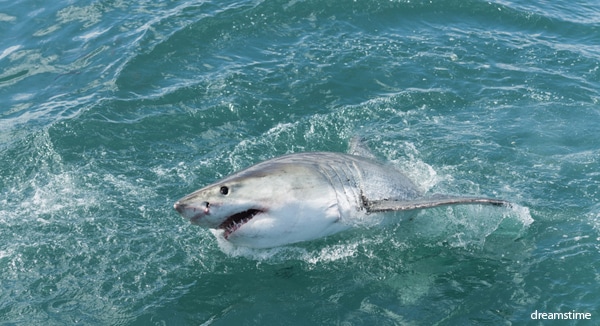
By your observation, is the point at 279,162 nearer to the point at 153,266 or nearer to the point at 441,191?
the point at 153,266

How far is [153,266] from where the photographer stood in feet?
30.7

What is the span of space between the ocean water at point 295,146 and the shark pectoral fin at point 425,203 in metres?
0.42

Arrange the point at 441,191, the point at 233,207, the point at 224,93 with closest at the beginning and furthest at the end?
the point at 233,207 → the point at 441,191 → the point at 224,93

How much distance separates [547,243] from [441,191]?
6.36ft

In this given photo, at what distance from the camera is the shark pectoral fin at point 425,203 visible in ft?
27.8

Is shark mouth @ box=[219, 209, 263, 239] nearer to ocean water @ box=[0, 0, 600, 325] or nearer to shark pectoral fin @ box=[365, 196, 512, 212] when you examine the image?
ocean water @ box=[0, 0, 600, 325]

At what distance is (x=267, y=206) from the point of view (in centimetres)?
805

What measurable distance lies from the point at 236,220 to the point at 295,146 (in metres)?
4.54

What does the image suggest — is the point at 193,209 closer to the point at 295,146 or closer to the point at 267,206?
the point at 267,206

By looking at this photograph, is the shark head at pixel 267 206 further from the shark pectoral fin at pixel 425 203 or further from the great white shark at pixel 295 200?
the shark pectoral fin at pixel 425 203

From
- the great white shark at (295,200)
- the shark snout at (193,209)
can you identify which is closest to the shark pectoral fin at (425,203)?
the great white shark at (295,200)

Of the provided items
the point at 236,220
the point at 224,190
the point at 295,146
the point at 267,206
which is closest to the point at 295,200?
the point at 267,206

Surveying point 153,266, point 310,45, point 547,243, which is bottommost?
point 547,243

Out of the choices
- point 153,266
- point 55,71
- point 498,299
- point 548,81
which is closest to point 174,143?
point 153,266
